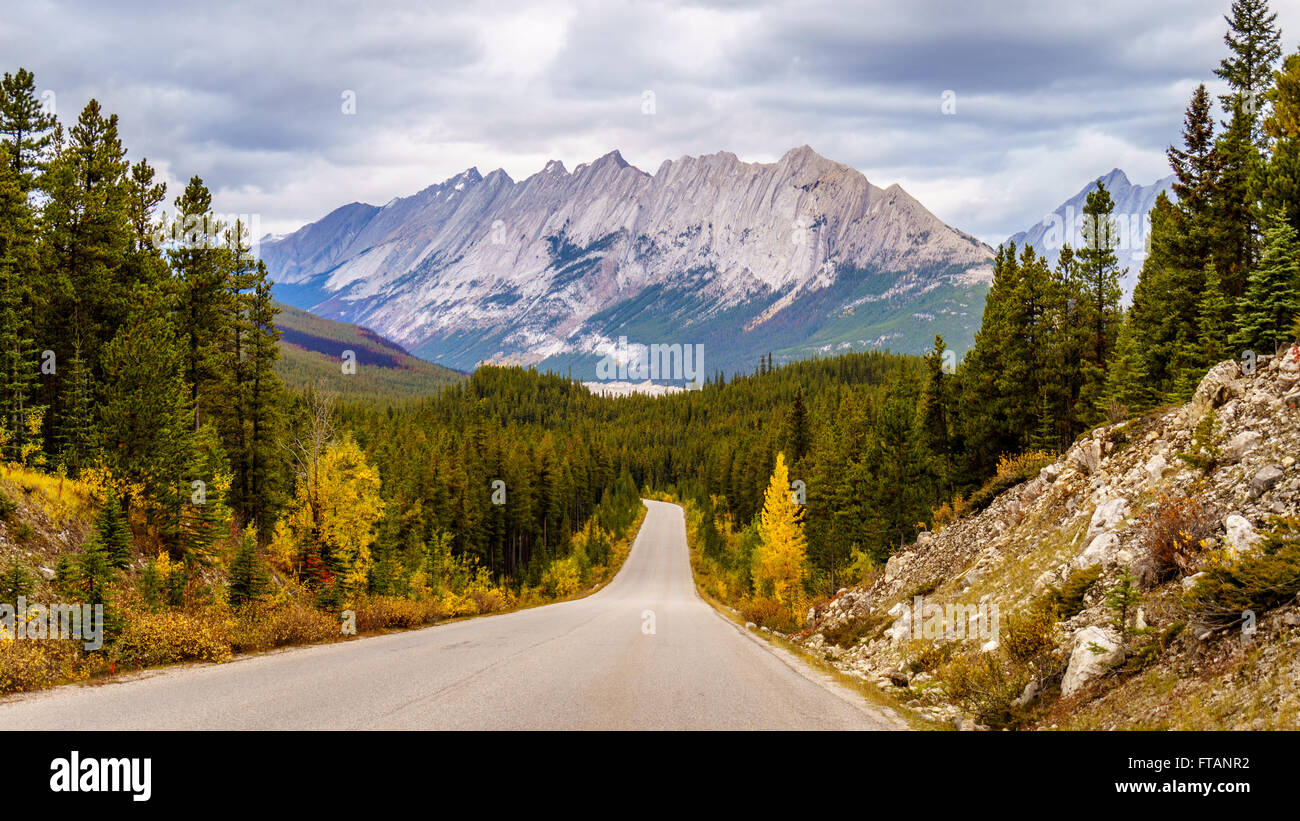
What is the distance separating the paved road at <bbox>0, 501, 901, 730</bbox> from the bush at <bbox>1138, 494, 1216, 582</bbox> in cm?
468

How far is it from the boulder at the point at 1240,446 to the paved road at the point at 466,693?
297 inches

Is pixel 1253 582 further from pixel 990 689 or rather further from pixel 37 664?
pixel 37 664

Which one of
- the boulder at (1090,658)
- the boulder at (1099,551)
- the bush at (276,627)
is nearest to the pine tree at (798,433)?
the bush at (276,627)

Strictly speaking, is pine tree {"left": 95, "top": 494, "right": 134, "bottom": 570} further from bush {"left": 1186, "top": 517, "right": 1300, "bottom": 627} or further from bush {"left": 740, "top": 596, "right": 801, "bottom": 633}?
bush {"left": 740, "top": 596, "right": 801, "bottom": 633}

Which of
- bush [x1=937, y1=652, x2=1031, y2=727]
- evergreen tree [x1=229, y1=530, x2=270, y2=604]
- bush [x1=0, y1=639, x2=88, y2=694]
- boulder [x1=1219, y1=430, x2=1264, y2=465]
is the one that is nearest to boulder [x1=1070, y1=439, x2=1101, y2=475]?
boulder [x1=1219, y1=430, x2=1264, y2=465]

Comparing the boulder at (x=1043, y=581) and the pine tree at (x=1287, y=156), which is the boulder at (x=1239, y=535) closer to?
the boulder at (x=1043, y=581)

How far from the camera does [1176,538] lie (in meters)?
10.6

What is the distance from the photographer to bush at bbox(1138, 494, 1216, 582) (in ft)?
33.3

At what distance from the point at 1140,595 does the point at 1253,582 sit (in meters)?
2.02

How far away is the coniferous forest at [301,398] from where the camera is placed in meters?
18.9

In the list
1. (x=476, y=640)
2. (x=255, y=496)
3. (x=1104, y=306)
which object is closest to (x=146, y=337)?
(x=255, y=496)

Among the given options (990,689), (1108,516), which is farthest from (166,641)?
(1108,516)

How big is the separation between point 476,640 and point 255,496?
25.4 metres
